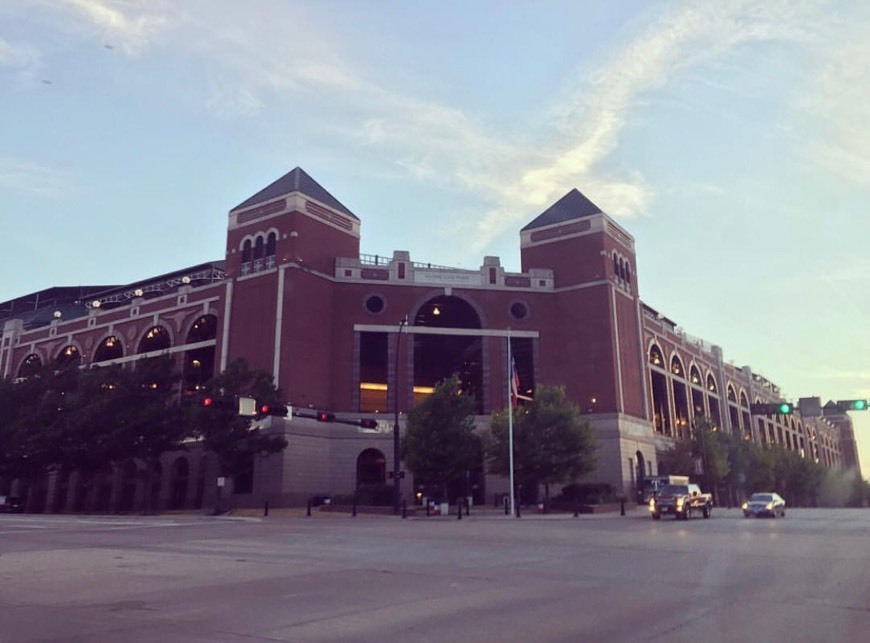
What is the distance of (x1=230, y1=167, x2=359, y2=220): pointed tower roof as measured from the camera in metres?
62.2

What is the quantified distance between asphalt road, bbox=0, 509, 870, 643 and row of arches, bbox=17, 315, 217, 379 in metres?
46.9

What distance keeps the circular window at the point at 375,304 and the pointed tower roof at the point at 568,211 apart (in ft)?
56.6

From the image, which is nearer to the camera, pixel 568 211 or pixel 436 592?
pixel 436 592

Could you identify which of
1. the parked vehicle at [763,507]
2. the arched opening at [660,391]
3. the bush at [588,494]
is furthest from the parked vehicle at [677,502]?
the arched opening at [660,391]

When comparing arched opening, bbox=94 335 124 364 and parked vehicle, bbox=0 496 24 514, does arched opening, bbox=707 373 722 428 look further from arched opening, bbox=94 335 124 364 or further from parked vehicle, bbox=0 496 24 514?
parked vehicle, bbox=0 496 24 514

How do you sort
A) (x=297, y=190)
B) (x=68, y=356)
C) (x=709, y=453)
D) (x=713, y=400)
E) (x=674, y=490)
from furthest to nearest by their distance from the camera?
1. (x=713, y=400)
2. (x=68, y=356)
3. (x=709, y=453)
4. (x=297, y=190)
5. (x=674, y=490)

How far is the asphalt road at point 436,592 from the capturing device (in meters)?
7.93

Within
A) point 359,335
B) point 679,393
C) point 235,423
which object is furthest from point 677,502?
point 679,393

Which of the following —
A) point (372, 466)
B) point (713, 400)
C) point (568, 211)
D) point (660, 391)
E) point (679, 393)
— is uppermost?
point (568, 211)

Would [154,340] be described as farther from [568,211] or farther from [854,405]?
[854,405]

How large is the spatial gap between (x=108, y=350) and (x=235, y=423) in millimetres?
33827

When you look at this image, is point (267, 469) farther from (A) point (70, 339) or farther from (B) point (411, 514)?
(A) point (70, 339)

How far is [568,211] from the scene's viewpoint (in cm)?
6950

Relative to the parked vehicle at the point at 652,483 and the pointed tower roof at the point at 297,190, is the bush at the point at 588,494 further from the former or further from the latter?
the pointed tower roof at the point at 297,190
